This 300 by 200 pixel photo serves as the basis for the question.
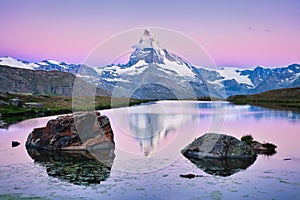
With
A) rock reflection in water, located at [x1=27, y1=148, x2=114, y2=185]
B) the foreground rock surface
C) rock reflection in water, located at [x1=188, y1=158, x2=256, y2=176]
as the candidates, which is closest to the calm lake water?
rock reflection in water, located at [x1=27, y1=148, x2=114, y2=185]

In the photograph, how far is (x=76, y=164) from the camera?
128 ft

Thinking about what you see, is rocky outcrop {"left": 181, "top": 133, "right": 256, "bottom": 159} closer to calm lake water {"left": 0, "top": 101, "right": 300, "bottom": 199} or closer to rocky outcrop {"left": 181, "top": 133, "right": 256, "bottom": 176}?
rocky outcrop {"left": 181, "top": 133, "right": 256, "bottom": 176}

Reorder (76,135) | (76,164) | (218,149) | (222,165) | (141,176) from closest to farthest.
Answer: (141,176) → (222,165) → (76,164) → (218,149) → (76,135)

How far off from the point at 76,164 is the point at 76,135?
405 inches

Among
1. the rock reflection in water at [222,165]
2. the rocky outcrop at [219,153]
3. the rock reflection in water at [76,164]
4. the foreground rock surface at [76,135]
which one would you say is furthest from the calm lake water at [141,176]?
the foreground rock surface at [76,135]

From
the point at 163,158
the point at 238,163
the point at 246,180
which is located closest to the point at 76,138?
the point at 163,158

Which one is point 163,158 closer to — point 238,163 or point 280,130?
point 238,163

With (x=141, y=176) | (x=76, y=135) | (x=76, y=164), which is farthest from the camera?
(x=76, y=135)

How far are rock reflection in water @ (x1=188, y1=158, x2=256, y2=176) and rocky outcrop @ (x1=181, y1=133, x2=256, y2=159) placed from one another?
1.16 metres

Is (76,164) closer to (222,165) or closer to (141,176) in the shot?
(141,176)

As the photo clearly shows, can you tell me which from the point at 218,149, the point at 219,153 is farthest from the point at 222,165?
the point at 218,149

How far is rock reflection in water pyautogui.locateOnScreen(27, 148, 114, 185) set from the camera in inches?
1314

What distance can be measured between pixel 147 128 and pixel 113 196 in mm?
42987

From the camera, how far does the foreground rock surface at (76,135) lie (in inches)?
1914
